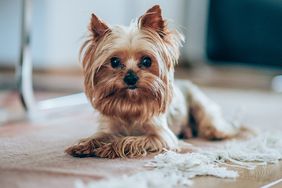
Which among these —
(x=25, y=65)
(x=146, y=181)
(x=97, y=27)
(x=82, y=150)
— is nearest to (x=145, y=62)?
(x=97, y=27)

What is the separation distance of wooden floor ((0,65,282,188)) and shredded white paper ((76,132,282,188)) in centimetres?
4

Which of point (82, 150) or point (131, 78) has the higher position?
point (131, 78)

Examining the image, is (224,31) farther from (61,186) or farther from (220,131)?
(61,186)

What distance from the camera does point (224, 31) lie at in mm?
4500

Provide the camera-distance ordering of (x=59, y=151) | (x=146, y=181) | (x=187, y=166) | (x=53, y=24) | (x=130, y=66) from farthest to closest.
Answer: (x=53, y=24) < (x=59, y=151) < (x=130, y=66) < (x=187, y=166) < (x=146, y=181)

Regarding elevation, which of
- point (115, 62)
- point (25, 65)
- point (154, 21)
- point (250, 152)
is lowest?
point (250, 152)

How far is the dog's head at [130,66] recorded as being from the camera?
1.69m

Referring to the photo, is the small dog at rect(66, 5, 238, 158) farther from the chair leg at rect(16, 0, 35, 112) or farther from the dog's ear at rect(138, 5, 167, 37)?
the chair leg at rect(16, 0, 35, 112)

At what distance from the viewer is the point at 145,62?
1.71 metres

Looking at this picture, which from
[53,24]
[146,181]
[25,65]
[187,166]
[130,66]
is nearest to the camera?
[146,181]

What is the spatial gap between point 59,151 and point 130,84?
33cm

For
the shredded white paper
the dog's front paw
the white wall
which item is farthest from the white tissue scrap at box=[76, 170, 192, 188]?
the white wall

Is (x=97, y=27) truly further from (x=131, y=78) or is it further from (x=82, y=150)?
(x=82, y=150)

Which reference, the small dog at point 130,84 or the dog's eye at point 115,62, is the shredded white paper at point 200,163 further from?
the dog's eye at point 115,62
